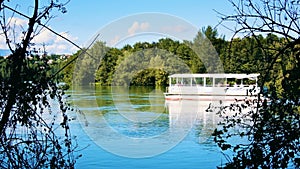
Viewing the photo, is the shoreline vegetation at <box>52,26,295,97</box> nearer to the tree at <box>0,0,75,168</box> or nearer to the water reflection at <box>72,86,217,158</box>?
the water reflection at <box>72,86,217,158</box>

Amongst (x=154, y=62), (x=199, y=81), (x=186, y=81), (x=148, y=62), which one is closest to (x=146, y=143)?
(x=186, y=81)

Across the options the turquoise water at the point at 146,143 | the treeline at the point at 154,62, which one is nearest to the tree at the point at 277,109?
the turquoise water at the point at 146,143

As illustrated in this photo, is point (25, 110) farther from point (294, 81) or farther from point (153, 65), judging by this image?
point (153, 65)

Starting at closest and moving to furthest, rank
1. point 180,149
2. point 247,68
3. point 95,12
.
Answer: point 247,68, point 180,149, point 95,12

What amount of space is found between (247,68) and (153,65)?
2261 centimetres

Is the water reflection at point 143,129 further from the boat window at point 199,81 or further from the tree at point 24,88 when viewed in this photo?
the boat window at point 199,81

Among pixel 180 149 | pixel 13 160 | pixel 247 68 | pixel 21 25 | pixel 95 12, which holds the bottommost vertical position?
pixel 180 149

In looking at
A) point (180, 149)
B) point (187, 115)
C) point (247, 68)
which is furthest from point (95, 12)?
point (247, 68)

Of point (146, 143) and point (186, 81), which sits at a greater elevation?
point (186, 81)

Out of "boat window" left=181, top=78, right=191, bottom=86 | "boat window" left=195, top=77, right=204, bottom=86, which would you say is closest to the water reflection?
"boat window" left=181, top=78, right=191, bottom=86

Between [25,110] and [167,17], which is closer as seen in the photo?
[25,110]

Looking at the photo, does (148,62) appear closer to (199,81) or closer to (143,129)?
(199,81)

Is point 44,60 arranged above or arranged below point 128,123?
above

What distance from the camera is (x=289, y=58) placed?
1665 mm
